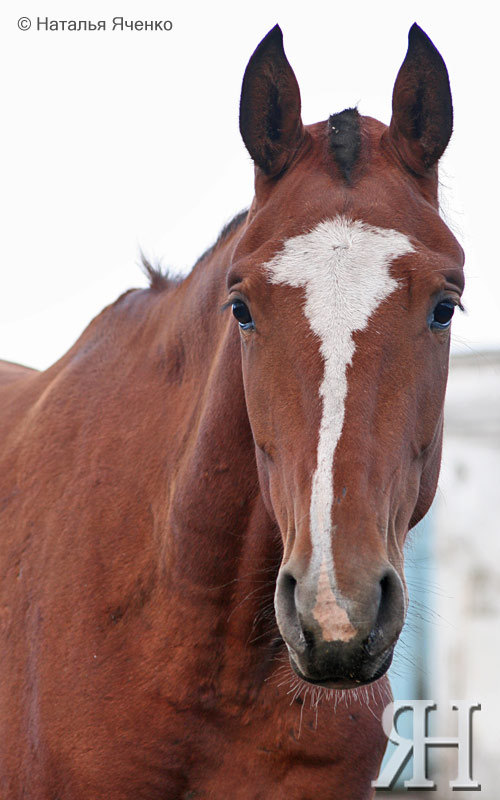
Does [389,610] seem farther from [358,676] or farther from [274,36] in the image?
[274,36]

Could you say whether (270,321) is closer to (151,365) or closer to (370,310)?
(370,310)

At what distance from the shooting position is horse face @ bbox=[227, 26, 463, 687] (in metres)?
2.27

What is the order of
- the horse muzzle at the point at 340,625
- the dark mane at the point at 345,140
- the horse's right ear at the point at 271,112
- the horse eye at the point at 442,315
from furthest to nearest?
the horse's right ear at the point at 271,112
the dark mane at the point at 345,140
the horse eye at the point at 442,315
the horse muzzle at the point at 340,625

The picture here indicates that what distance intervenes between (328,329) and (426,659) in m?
7.74

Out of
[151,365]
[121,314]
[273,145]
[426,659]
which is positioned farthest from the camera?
[426,659]

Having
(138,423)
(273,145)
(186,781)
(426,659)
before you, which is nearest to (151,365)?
(138,423)

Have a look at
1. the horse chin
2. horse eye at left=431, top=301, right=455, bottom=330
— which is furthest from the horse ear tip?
the horse chin

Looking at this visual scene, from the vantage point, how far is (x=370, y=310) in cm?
250

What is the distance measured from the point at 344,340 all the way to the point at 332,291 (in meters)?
0.15

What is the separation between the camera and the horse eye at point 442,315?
267cm

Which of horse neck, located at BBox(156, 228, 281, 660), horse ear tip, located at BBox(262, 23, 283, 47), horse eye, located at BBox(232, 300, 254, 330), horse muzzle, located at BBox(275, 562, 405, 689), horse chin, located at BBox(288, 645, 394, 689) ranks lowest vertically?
horse chin, located at BBox(288, 645, 394, 689)

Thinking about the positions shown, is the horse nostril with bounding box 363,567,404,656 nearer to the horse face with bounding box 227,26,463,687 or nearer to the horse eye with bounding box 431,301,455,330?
the horse face with bounding box 227,26,463,687

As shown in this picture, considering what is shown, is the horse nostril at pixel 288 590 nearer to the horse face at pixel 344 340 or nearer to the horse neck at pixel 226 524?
the horse face at pixel 344 340

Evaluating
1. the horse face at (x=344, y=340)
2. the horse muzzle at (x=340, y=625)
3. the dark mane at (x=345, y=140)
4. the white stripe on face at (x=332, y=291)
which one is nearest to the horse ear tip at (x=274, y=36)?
the horse face at (x=344, y=340)
